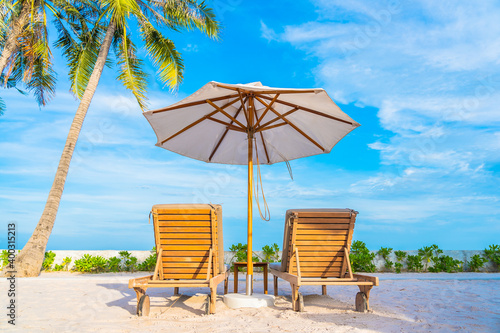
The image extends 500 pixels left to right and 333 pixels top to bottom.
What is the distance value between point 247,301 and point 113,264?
5.62 metres

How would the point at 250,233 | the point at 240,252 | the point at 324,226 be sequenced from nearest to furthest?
the point at 324,226
the point at 250,233
the point at 240,252

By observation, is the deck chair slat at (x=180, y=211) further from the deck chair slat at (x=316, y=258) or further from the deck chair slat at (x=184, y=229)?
the deck chair slat at (x=316, y=258)

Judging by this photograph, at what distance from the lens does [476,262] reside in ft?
28.3

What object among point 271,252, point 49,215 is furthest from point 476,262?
Result: point 49,215

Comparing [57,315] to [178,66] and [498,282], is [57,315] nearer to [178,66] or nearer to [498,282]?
[498,282]

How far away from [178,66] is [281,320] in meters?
10.3

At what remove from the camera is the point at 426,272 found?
338 inches

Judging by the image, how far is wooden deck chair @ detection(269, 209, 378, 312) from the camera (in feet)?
14.1

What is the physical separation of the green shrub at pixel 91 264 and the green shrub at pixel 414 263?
312 inches

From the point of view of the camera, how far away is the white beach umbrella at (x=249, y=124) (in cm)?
426

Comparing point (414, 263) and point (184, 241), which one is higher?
point (184, 241)

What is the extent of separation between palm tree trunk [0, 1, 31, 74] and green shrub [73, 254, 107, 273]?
23.5ft

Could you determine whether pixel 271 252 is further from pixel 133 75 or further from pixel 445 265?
pixel 133 75

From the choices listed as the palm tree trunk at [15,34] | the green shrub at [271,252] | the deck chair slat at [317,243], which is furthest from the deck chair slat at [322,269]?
the palm tree trunk at [15,34]
